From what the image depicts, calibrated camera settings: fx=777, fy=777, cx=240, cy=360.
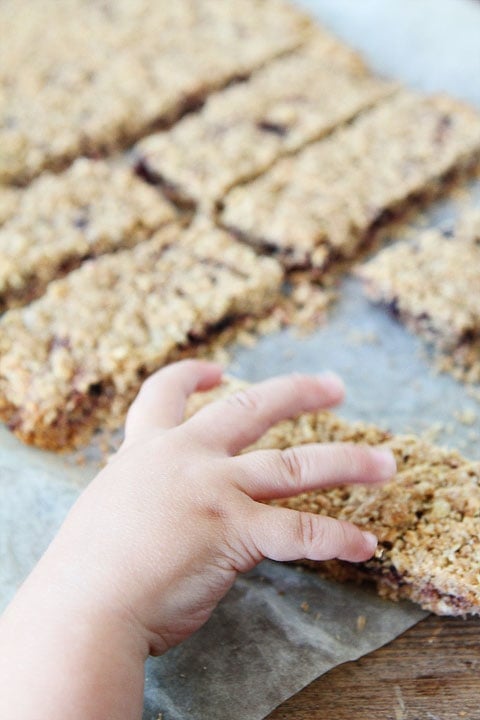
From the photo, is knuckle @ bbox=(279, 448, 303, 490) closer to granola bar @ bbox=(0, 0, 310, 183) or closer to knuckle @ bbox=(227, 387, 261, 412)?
knuckle @ bbox=(227, 387, 261, 412)

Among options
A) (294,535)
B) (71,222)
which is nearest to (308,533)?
(294,535)

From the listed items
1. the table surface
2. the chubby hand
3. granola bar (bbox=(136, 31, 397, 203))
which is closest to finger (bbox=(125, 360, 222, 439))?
the chubby hand

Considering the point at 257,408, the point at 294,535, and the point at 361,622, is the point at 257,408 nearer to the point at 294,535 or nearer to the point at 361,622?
the point at 294,535

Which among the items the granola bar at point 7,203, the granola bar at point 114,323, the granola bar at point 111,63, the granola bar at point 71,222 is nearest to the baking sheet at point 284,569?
the granola bar at point 114,323

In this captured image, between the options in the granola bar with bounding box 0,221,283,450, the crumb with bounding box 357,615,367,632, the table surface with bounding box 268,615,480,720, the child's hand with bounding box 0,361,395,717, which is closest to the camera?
the child's hand with bounding box 0,361,395,717

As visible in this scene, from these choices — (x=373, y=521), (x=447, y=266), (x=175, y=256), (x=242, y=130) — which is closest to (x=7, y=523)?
(x=373, y=521)

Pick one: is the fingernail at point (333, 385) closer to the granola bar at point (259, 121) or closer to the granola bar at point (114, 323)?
the granola bar at point (114, 323)

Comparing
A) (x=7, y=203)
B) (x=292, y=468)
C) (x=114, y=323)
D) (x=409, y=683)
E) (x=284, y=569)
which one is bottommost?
(x=409, y=683)
